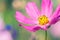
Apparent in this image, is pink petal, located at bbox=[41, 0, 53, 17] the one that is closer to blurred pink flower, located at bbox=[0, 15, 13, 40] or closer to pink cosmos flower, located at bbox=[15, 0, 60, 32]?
pink cosmos flower, located at bbox=[15, 0, 60, 32]

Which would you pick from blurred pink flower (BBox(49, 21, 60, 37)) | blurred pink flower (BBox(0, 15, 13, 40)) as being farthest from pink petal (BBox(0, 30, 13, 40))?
blurred pink flower (BBox(49, 21, 60, 37))

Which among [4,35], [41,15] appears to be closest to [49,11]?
[41,15]

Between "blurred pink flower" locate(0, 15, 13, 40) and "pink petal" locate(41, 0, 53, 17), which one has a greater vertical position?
Result: "pink petal" locate(41, 0, 53, 17)

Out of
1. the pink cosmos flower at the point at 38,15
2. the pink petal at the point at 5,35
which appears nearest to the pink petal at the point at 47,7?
the pink cosmos flower at the point at 38,15

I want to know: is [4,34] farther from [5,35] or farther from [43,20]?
[43,20]

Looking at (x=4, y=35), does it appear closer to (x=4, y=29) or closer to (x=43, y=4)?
(x=4, y=29)

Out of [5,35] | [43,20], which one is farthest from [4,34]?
[43,20]

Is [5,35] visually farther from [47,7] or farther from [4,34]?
[47,7]

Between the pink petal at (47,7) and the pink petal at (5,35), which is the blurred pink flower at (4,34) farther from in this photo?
the pink petal at (47,7)
